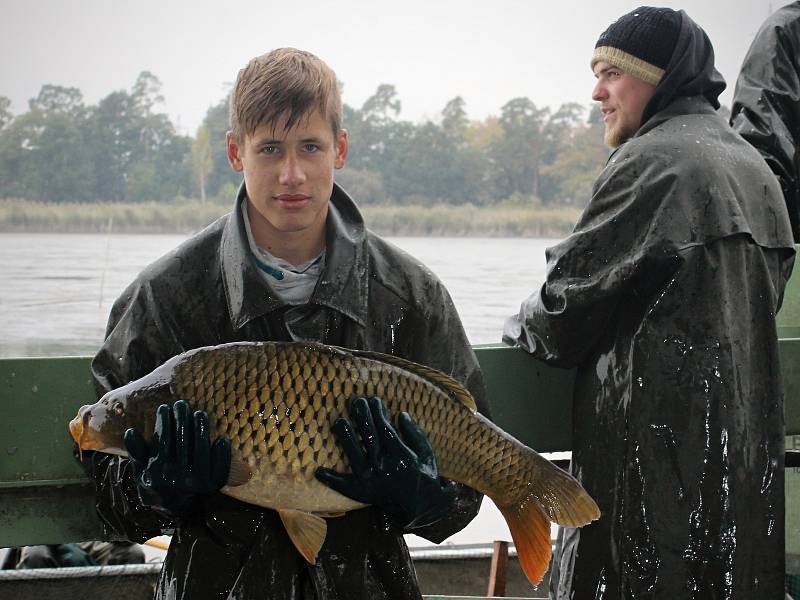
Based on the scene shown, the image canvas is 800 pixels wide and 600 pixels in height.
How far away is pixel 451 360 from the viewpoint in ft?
6.64

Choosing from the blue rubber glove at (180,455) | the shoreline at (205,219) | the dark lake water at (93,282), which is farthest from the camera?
the dark lake water at (93,282)

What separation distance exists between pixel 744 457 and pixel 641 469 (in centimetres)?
29

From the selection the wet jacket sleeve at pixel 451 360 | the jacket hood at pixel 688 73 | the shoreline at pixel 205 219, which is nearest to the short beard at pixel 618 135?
the jacket hood at pixel 688 73

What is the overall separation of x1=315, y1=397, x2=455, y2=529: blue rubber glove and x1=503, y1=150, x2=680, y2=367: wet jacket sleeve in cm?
111

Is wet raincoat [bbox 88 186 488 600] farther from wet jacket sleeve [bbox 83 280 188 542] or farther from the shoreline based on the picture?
the shoreline

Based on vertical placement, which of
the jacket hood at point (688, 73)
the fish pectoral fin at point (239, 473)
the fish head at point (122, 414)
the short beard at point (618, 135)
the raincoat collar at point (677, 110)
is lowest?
the fish pectoral fin at point (239, 473)

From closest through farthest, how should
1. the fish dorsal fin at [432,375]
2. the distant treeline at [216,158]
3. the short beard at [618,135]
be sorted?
the fish dorsal fin at [432,375] < the short beard at [618,135] < the distant treeline at [216,158]

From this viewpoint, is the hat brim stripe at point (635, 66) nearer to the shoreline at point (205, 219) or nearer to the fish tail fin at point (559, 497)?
the fish tail fin at point (559, 497)

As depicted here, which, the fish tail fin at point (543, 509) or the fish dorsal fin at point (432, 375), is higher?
the fish dorsal fin at point (432, 375)

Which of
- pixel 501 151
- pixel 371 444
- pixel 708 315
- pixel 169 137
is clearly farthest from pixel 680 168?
pixel 501 151

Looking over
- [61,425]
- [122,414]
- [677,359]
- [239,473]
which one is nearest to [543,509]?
[239,473]

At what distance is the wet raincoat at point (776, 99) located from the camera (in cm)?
395

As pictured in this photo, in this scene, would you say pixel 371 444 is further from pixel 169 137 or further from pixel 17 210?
pixel 169 137

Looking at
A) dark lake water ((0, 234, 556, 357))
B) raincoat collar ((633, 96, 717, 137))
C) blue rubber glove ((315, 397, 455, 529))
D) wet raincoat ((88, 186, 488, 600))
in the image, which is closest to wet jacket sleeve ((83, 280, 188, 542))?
wet raincoat ((88, 186, 488, 600))
